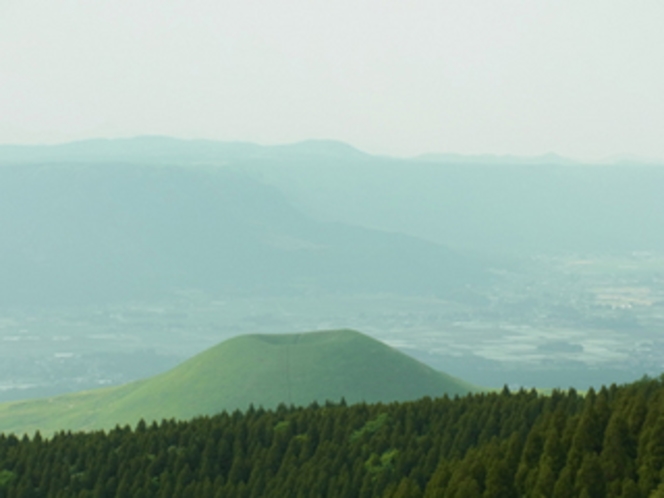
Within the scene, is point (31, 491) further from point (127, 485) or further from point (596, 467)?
point (596, 467)

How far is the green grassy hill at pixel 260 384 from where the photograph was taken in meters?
132

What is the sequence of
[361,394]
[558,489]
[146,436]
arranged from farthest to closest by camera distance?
1. [361,394]
2. [146,436]
3. [558,489]

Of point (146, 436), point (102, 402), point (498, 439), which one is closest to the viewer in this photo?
point (498, 439)

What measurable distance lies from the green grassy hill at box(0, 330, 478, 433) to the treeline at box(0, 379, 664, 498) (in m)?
49.4

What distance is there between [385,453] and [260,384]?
74.0 m

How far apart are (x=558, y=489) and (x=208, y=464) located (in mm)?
35260

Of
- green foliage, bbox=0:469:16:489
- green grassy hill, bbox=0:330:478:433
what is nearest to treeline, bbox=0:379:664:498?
green foliage, bbox=0:469:16:489

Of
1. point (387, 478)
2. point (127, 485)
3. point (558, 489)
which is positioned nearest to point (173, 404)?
point (127, 485)

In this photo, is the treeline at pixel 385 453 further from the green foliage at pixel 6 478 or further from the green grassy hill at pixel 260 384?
the green grassy hill at pixel 260 384

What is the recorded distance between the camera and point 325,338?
505 ft

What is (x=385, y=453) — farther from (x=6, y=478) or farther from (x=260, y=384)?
(x=260, y=384)

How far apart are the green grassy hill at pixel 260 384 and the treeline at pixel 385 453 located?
49351 millimetres

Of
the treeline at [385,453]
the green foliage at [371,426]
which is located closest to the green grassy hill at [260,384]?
the treeline at [385,453]

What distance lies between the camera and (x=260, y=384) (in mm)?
136250
